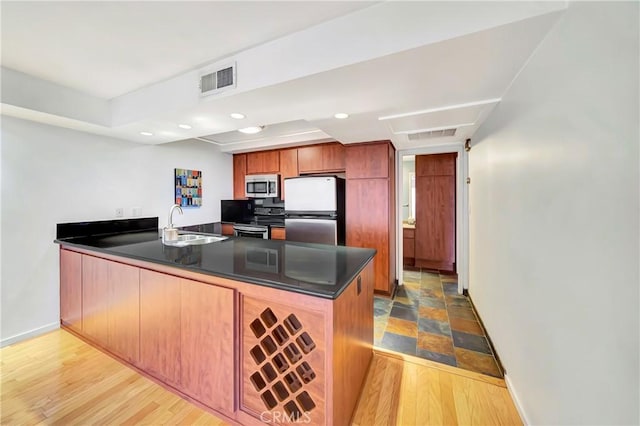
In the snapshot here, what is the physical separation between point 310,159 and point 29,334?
11.5 feet

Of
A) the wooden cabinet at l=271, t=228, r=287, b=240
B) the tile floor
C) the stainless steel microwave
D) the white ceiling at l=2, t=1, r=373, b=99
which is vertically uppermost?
the white ceiling at l=2, t=1, r=373, b=99

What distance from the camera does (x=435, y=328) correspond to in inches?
97.1

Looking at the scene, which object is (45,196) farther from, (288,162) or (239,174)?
(288,162)

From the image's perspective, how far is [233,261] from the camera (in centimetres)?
157

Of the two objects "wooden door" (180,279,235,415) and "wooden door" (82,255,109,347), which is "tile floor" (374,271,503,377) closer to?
"wooden door" (180,279,235,415)

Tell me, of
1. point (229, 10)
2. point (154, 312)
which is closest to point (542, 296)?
point (229, 10)

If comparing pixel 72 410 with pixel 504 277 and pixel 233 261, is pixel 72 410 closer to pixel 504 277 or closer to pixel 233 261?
pixel 233 261

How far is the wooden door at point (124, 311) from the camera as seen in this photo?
5.78 feet

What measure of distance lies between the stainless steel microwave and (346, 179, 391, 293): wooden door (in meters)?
1.31

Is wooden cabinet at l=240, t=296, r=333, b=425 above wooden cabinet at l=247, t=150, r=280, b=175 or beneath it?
beneath

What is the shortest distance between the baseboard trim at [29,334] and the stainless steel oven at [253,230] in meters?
2.16

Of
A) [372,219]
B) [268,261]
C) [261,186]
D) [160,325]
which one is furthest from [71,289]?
[372,219]

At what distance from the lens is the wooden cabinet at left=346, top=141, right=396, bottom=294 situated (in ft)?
10.2

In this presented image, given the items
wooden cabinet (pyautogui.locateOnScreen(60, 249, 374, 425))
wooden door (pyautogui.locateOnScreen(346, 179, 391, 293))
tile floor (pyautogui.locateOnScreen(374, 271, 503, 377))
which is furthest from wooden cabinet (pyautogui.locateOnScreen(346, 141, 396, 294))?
wooden cabinet (pyautogui.locateOnScreen(60, 249, 374, 425))
